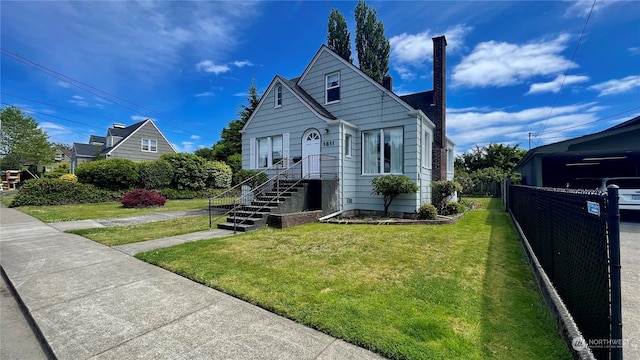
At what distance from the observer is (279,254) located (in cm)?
552

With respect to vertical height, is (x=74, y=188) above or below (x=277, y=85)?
below

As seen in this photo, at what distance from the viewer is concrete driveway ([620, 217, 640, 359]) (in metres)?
2.48

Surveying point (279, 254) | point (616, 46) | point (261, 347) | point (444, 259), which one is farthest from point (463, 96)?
point (261, 347)

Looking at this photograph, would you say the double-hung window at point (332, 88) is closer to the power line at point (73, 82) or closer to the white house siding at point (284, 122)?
the white house siding at point (284, 122)

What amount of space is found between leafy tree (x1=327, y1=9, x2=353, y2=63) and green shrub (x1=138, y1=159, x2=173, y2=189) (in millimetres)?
16775

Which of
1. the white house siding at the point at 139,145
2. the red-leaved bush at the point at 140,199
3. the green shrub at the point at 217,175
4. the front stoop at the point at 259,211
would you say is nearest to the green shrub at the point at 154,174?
the green shrub at the point at 217,175

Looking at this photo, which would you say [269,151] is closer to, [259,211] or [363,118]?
[259,211]

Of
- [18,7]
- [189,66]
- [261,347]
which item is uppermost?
[189,66]

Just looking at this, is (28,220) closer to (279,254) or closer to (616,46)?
(279,254)

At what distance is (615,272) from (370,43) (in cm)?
2491

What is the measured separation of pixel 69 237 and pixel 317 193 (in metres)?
7.49

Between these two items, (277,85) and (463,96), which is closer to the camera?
(277,85)

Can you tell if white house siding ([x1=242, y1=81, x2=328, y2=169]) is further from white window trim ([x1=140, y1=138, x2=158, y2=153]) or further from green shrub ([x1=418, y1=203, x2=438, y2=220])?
white window trim ([x1=140, y1=138, x2=158, y2=153])

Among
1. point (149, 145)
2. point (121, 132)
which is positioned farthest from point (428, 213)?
point (121, 132)
